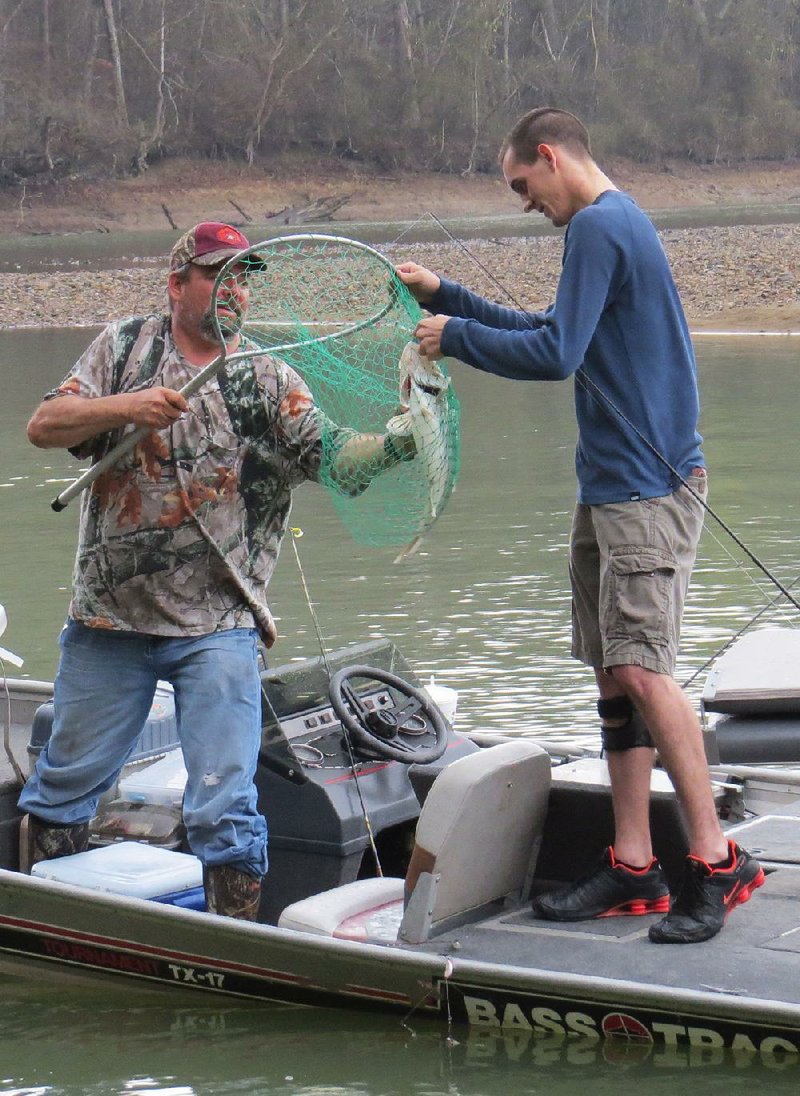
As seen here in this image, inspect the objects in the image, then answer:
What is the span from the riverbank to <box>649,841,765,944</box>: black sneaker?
59.3 ft

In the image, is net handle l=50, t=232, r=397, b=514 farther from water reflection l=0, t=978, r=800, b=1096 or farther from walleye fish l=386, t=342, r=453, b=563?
water reflection l=0, t=978, r=800, b=1096

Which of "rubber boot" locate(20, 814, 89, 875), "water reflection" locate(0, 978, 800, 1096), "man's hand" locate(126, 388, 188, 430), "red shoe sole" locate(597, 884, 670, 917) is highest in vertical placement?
"man's hand" locate(126, 388, 188, 430)

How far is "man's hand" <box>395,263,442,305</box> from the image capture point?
4559mm

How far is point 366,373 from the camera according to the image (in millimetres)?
4965

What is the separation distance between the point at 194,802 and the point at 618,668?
108cm

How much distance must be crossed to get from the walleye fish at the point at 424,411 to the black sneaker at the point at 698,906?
3.73 ft

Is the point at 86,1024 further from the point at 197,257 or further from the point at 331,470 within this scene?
the point at 197,257

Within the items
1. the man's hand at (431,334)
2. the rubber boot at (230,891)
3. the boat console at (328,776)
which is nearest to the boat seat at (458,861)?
the rubber boot at (230,891)

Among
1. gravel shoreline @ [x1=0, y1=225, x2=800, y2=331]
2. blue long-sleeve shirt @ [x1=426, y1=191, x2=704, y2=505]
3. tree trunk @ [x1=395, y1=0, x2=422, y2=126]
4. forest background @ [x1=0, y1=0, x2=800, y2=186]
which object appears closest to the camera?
blue long-sleeve shirt @ [x1=426, y1=191, x2=704, y2=505]

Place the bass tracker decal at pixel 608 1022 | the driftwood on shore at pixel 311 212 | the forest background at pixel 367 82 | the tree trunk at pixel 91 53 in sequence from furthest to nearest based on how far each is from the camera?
the tree trunk at pixel 91 53
the forest background at pixel 367 82
the driftwood on shore at pixel 311 212
the bass tracker decal at pixel 608 1022

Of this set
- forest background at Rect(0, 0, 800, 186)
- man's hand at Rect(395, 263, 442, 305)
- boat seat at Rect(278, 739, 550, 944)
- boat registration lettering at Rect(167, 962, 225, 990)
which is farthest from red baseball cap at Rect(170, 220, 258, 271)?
forest background at Rect(0, 0, 800, 186)

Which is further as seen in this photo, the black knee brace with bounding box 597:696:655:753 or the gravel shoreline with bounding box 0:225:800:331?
the gravel shoreline with bounding box 0:225:800:331

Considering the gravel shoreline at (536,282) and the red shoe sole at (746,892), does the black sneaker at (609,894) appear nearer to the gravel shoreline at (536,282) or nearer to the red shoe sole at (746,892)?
the red shoe sole at (746,892)

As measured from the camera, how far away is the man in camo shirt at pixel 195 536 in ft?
14.8
